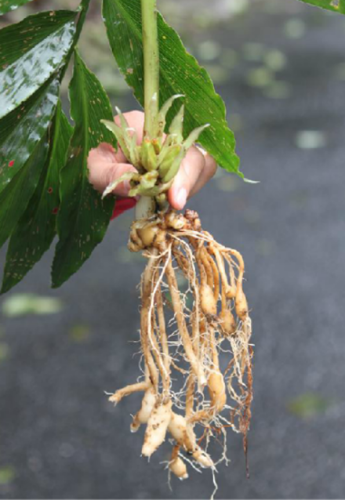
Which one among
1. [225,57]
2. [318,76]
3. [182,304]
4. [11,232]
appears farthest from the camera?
[225,57]

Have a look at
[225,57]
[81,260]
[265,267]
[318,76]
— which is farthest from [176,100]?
[225,57]

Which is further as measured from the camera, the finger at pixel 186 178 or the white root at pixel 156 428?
the white root at pixel 156 428

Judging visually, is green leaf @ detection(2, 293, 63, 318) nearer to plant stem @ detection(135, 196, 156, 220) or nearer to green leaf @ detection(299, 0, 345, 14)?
plant stem @ detection(135, 196, 156, 220)

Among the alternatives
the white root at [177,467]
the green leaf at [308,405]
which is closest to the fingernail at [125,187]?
the white root at [177,467]

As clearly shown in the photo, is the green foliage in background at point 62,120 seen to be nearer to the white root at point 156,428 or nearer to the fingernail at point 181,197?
the fingernail at point 181,197

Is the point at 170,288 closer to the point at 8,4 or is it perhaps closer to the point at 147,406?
the point at 147,406

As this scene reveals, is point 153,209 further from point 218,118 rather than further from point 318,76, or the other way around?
point 318,76

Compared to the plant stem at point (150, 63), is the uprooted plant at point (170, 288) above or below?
below

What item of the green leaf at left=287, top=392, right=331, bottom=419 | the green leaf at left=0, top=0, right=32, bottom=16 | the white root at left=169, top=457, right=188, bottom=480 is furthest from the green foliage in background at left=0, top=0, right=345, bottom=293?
the green leaf at left=287, top=392, right=331, bottom=419
